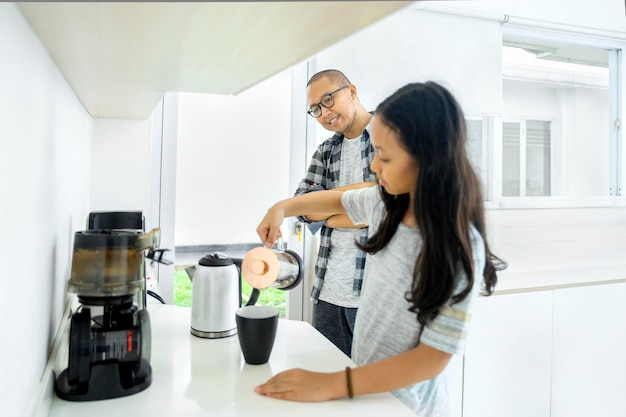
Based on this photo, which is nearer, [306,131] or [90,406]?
[90,406]

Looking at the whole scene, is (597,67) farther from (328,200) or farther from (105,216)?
(105,216)

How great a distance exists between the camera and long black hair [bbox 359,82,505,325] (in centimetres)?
81

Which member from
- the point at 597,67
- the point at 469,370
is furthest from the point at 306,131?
the point at 597,67

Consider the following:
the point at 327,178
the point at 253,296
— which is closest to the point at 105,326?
→ the point at 253,296

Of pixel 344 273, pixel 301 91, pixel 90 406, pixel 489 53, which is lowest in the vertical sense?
pixel 90 406

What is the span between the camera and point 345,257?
5.49ft

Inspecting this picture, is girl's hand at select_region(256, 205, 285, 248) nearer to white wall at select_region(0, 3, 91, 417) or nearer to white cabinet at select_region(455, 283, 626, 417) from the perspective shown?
white wall at select_region(0, 3, 91, 417)

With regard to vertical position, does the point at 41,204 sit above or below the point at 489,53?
below

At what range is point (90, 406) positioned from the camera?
2.53 ft

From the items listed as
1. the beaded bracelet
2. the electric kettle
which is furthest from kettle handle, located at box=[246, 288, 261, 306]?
the beaded bracelet

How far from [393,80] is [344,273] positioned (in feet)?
3.88

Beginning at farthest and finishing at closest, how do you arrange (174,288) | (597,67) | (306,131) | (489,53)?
(597,67)
(489,53)
(306,131)
(174,288)

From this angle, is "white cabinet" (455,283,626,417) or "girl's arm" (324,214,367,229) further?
"white cabinet" (455,283,626,417)

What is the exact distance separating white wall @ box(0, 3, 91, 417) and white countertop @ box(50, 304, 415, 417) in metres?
0.17
